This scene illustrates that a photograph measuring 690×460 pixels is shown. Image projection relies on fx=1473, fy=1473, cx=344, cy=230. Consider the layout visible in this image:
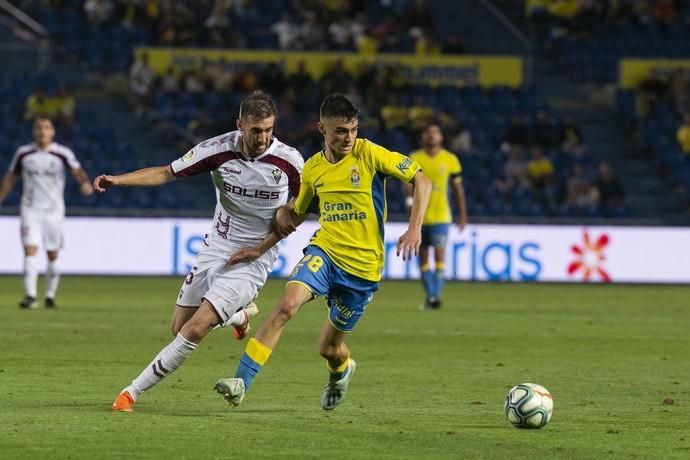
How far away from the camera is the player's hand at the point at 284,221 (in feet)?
31.6

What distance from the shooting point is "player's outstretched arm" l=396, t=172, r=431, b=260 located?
28.9 ft

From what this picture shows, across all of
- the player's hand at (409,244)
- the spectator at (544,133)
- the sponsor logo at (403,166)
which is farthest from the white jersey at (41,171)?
the spectator at (544,133)

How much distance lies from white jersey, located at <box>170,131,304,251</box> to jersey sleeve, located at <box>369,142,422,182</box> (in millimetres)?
704

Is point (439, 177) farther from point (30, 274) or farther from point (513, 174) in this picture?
point (513, 174)

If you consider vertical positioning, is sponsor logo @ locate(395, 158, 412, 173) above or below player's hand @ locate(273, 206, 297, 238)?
above

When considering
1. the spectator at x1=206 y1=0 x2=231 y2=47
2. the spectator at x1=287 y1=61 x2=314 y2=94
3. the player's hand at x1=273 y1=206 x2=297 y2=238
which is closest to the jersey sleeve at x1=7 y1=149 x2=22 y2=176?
the player's hand at x1=273 y1=206 x2=297 y2=238

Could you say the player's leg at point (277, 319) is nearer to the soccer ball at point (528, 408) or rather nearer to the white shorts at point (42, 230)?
the soccer ball at point (528, 408)

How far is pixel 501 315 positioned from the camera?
736 inches

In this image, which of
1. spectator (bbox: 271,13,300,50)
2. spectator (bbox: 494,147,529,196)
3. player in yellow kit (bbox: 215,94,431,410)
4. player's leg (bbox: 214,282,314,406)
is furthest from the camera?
spectator (bbox: 271,13,300,50)

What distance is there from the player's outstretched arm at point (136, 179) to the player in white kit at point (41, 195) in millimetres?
8758

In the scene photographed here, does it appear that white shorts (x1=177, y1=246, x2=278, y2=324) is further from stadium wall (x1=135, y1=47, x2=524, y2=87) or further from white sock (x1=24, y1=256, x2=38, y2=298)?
stadium wall (x1=135, y1=47, x2=524, y2=87)

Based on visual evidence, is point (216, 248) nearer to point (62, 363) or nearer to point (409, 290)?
point (62, 363)

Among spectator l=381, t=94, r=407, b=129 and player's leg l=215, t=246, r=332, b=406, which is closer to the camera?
player's leg l=215, t=246, r=332, b=406

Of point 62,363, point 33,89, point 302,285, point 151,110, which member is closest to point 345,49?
point 151,110
